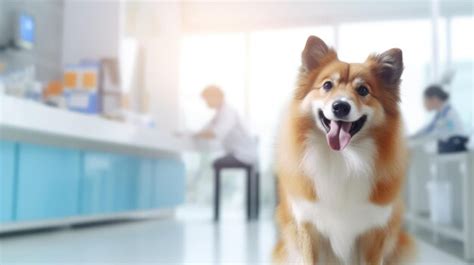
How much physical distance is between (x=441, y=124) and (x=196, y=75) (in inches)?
170

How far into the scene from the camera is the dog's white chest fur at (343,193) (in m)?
1.13

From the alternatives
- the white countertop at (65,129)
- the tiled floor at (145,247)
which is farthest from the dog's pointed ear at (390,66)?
the white countertop at (65,129)

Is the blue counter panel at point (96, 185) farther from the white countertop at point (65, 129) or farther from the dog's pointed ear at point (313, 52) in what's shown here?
the dog's pointed ear at point (313, 52)

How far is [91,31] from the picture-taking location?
434 cm

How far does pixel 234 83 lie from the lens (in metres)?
6.16

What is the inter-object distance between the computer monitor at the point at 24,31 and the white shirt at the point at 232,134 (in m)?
1.90

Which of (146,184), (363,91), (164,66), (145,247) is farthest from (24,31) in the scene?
(363,91)

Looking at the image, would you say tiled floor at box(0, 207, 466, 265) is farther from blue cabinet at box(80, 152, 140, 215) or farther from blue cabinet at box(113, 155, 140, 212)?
blue cabinet at box(113, 155, 140, 212)

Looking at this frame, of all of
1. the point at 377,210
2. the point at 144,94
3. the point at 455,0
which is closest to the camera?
the point at 377,210

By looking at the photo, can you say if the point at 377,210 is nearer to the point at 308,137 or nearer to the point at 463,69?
the point at 308,137

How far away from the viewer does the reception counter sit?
293 cm

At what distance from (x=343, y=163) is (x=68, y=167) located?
2.83m

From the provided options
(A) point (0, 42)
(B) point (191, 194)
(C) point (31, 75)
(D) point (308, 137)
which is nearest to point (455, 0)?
(D) point (308, 137)

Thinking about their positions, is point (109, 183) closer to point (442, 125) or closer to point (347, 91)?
point (442, 125)
